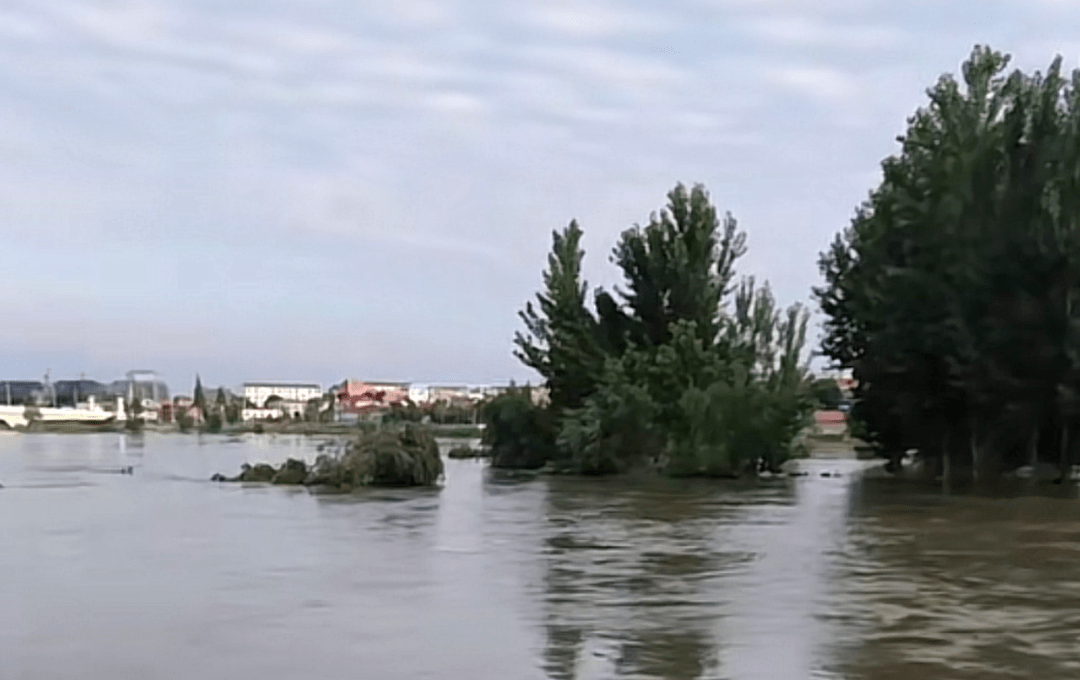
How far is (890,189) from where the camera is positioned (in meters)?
44.0

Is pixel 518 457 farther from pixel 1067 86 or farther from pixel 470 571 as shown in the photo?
pixel 470 571

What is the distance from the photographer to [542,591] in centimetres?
1677

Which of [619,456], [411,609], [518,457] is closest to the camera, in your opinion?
[411,609]

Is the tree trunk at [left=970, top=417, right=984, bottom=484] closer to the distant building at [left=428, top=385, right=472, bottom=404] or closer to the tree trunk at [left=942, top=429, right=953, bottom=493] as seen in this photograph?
the tree trunk at [left=942, top=429, right=953, bottom=493]

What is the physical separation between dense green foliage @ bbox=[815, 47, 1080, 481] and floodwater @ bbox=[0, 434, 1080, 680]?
4422 millimetres

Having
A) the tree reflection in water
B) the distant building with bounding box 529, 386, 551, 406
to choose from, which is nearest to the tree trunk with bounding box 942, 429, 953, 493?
the tree reflection in water

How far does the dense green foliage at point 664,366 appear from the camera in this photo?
161 feet

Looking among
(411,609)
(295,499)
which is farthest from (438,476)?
(411,609)

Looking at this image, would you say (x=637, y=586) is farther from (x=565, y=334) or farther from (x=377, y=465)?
(x=565, y=334)

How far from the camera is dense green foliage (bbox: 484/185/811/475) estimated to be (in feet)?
161

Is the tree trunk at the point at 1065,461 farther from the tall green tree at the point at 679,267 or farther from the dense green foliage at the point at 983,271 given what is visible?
the tall green tree at the point at 679,267

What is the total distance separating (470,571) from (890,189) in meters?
28.2

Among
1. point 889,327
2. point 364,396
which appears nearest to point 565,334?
point 889,327

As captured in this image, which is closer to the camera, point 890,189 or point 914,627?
point 914,627
